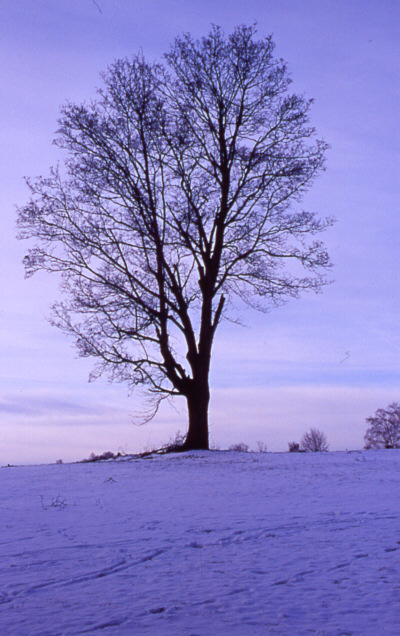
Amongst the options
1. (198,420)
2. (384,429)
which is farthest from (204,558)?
(384,429)

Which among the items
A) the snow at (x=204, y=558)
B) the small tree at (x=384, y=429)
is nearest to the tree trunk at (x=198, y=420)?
the snow at (x=204, y=558)

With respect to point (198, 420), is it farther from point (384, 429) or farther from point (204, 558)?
point (384, 429)

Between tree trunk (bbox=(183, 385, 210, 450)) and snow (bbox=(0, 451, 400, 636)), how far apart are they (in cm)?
627

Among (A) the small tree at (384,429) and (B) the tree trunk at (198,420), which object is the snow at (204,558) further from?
(A) the small tree at (384,429)

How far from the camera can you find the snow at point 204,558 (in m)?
4.03

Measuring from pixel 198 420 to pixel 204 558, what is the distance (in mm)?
11538

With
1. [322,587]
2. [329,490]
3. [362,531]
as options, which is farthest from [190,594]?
[329,490]

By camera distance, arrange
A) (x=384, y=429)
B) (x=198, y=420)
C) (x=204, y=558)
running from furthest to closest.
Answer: (x=384, y=429)
(x=198, y=420)
(x=204, y=558)

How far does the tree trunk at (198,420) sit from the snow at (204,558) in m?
6.27

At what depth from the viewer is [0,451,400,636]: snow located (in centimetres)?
403

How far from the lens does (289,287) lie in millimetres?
17703

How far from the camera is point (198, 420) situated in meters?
17.1

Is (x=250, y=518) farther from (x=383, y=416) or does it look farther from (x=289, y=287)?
(x=383, y=416)

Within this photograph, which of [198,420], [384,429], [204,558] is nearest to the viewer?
[204,558]
